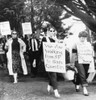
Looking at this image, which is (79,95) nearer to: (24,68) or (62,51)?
(62,51)

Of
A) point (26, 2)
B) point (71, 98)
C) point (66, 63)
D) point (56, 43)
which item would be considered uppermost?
point (26, 2)

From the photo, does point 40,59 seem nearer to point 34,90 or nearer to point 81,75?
point 34,90

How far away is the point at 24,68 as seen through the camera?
10.4 meters

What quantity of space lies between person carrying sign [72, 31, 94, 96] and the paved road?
1.10ft

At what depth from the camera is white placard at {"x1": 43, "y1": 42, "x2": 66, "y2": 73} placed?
767 cm

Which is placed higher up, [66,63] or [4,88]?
[66,63]

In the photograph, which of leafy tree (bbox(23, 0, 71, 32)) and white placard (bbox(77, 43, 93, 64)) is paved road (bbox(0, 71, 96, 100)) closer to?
white placard (bbox(77, 43, 93, 64))

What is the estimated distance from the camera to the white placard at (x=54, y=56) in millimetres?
7668

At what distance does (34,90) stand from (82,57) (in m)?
1.73

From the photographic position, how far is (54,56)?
7820 millimetres

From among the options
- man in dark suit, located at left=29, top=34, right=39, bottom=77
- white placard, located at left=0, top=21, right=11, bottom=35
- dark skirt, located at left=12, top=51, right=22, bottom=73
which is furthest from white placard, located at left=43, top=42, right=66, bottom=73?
man in dark suit, located at left=29, top=34, right=39, bottom=77

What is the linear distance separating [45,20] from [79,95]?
25.5ft

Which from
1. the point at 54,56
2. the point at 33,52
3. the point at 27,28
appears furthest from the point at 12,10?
the point at 54,56

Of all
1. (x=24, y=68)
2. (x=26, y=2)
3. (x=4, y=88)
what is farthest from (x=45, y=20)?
(x=4, y=88)
